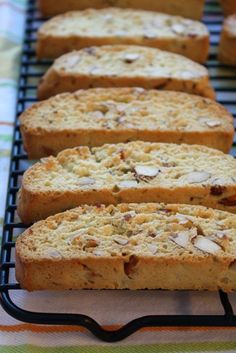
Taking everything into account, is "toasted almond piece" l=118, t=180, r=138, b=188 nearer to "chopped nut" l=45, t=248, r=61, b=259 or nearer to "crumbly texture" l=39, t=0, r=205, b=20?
"chopped nut" l=45, t=248, r=61, b=259

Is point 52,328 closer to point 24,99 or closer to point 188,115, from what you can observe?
point 188,115

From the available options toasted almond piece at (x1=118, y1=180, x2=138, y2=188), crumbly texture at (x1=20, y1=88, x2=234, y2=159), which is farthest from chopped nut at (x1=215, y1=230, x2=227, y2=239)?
crumbly texture at (x1=20, y1=88, x2=234, y2=159)

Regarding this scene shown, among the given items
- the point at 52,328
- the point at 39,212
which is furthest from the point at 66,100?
the point at 52,328

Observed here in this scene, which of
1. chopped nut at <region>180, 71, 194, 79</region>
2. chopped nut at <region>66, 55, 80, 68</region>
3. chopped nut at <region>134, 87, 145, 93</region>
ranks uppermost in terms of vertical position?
chopped nut at <region>66, 55, 80, 68</region>

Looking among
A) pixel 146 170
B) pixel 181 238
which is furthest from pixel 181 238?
pixel 146 170

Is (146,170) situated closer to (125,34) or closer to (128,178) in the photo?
(128,178)
